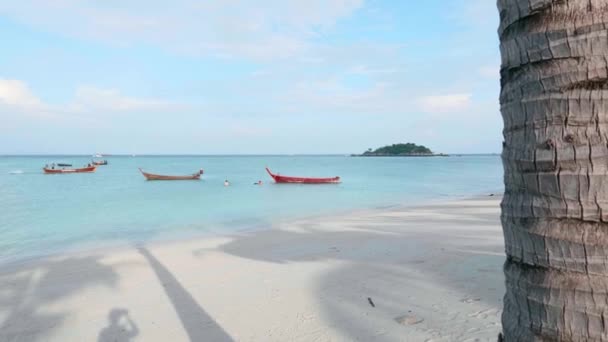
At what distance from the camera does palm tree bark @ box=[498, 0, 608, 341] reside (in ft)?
3.42

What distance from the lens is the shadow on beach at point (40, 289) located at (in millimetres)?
5270

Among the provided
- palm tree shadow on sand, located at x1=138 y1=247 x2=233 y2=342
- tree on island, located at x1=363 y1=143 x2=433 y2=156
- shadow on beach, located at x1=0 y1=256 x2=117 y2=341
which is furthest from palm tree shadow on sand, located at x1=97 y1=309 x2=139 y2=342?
tree on island, located at x1=363 y1=143 x2=433 y2=156

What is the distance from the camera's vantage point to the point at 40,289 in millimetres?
7078

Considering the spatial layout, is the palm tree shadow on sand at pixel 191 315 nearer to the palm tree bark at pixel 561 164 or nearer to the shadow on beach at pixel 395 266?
the shadow on beach at pixel 395 266

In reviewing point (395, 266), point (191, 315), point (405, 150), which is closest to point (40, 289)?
point (191, 315)

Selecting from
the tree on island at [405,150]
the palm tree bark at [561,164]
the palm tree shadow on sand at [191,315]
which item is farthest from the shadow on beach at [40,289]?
the tree on island at [405,150]

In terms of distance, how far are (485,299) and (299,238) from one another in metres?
6.63

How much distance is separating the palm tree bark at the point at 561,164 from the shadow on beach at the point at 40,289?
5.53 meters

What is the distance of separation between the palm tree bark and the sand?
3.27m

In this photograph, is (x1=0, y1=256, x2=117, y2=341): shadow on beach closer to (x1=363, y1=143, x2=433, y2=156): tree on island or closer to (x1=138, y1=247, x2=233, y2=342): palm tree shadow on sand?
(x1=138, y1=247, x2=233, y2=342): palm tree shadow on sand

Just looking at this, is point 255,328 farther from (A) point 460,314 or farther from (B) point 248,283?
(A) point 460,314

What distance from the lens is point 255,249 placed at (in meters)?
9.74

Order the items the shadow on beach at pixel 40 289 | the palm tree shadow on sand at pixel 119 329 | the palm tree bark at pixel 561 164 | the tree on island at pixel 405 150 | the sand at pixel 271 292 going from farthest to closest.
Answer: the tree on island at pixel 405 150 → the shadow on beach at pixel 40 289 → the palm tree shadow on sand at pixel 119 329 → the sand at pixel 271 292 → the palm tree bark at pixel 561 164

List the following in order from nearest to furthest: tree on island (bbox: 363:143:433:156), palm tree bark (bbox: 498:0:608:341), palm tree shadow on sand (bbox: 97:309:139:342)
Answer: palm tree bark (bbox: 498:0:608:341), palm tree shadow on sand (bbox: 97:309:139:342), tree on island (bbox: 363:143:433:156)
